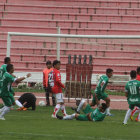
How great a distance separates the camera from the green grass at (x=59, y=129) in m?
10.3

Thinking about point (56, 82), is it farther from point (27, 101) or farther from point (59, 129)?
point (59, 129)

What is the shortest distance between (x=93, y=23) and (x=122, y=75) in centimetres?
870

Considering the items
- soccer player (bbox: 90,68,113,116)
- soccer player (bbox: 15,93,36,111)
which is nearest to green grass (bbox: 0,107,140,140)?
soccer player (bbox: 90,68,113,116)

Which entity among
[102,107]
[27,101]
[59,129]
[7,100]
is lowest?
[59,129]

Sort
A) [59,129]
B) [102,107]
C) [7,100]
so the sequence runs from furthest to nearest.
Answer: [7,100] < [102,107] < [59,129]

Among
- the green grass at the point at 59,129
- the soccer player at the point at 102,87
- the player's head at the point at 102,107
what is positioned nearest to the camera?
the green grass at the point at 59,129

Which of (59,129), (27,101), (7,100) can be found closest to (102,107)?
(59,129)

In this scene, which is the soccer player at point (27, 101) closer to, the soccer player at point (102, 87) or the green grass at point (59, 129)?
the green grass at point (59, 129)

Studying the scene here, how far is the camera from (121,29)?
28.3 m

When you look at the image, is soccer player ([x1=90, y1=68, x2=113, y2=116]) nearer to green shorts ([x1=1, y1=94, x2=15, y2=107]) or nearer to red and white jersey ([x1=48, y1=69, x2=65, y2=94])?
red and white jersey ([x1=48, y1=69, x2=65, y2=94])

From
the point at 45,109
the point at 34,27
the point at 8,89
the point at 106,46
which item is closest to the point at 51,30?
the point at 34,27

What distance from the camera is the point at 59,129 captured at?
11.7 meters

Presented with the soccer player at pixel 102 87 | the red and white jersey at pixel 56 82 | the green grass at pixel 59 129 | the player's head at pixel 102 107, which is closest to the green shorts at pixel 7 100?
the green grass at pixel 59 129

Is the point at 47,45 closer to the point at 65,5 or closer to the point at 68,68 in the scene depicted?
the point at 68,68
